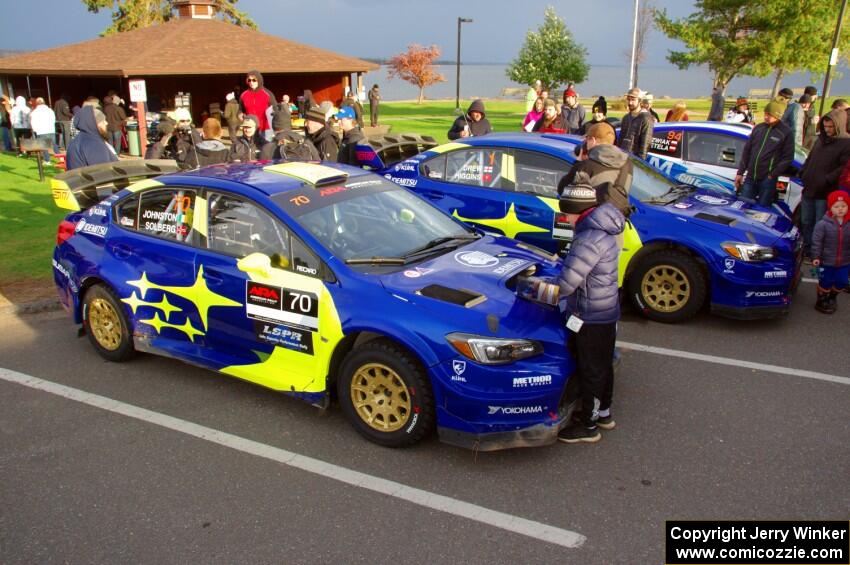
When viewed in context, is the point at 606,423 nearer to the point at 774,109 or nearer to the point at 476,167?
the point at 476,167

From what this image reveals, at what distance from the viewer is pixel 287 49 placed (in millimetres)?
25172

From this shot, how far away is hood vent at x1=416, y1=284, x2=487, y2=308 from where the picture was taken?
13.1 ft

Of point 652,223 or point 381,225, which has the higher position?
point 381,225

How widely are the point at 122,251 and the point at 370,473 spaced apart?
8.93 feet

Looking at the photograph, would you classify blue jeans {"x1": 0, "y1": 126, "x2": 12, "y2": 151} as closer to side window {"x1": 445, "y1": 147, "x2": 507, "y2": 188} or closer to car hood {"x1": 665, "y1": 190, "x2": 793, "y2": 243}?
side window {"x1": 445, "y1": 147, "x2": 507, "y2": 188}

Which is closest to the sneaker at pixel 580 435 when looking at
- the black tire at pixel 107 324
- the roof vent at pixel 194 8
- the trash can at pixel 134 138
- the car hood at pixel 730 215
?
the car hood at pixel 730 215

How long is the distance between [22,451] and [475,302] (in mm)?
2951

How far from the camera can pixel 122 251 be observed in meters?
5.28

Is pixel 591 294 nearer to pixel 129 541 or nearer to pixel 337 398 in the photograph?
pixel 337 398

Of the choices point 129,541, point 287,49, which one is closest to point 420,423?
point 129,541

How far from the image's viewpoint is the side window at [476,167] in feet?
23.0

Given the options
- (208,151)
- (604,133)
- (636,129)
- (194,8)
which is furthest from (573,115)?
(194,8)

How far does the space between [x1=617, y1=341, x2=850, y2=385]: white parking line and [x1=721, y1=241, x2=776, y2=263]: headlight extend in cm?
94

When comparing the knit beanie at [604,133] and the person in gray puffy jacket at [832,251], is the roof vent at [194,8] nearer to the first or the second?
the knit beanie at [604,133]
